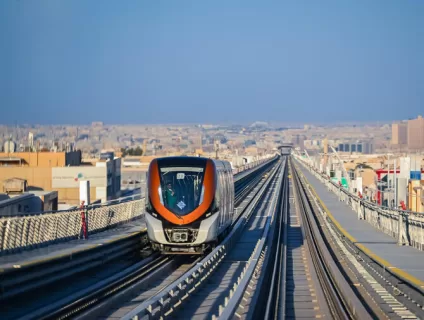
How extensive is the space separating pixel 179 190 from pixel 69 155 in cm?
4756

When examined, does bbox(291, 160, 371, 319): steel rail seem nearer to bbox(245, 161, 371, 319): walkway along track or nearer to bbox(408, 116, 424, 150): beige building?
bbox(245, 161, 371, 319): walkway along track

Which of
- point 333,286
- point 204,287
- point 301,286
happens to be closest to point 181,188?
point 301,286

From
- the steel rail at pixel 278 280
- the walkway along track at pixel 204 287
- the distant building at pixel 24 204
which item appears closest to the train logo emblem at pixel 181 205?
the walkway along track at pixel 204 287

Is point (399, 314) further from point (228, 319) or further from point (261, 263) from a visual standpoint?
point (261, 263)

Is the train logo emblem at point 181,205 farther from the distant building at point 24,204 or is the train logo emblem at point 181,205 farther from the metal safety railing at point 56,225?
the distant building at point 24,204

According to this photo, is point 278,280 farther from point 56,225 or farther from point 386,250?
point 56,225

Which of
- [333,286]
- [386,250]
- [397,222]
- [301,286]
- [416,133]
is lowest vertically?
[301,286]

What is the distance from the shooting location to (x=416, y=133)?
186625mm

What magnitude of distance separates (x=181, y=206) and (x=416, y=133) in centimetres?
17397

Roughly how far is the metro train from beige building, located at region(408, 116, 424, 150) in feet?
524

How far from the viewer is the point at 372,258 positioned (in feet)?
59.9

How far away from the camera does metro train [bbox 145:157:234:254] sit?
19.6 meters

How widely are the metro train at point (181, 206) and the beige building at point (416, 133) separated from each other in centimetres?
15960

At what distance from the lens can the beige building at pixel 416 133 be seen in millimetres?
176925
